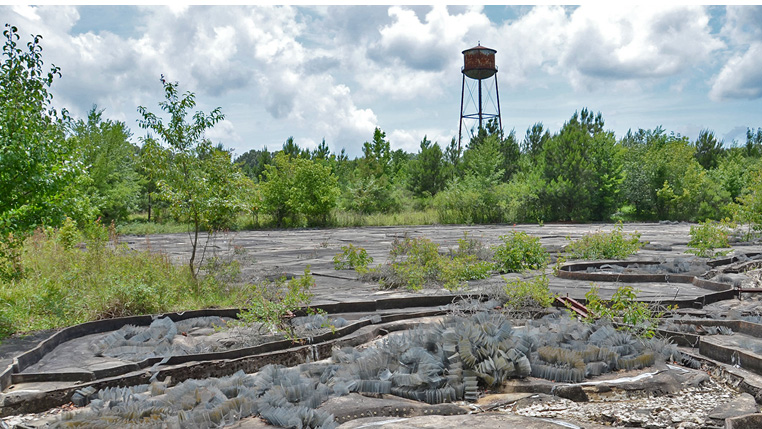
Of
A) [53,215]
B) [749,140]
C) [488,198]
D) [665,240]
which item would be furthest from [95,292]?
[749,140]

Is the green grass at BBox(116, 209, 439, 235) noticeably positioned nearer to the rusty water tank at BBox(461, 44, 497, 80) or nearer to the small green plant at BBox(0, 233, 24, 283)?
the rusty water tank at BBox(461, 44, 497, 80)

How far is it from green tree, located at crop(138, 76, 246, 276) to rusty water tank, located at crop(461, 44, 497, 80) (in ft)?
108

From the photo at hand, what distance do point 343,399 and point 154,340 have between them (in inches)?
116

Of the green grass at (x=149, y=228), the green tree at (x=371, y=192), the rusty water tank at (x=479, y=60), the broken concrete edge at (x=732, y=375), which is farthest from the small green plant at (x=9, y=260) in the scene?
the rusty water tank at (x=479, y=60)

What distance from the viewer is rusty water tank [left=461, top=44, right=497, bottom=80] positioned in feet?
132

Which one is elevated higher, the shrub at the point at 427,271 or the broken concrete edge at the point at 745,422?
the shrub at the point at 427,271

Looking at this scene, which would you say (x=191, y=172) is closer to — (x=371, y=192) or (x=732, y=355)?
(x=732, y=355)

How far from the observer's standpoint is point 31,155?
23.8 ft

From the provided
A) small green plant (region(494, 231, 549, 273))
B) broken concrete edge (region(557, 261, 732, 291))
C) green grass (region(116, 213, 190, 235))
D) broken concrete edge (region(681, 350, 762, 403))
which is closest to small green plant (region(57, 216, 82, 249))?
small green plant (region(494, 231, 549, 273))

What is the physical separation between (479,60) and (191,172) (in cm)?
3387

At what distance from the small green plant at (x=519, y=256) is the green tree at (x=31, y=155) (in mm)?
8139

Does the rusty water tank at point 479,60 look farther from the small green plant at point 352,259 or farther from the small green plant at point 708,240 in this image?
the small green plant at point 352,259

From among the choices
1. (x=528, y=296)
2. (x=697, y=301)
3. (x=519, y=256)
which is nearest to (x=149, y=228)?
(x=519, y=256)

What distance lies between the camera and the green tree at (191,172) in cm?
954
